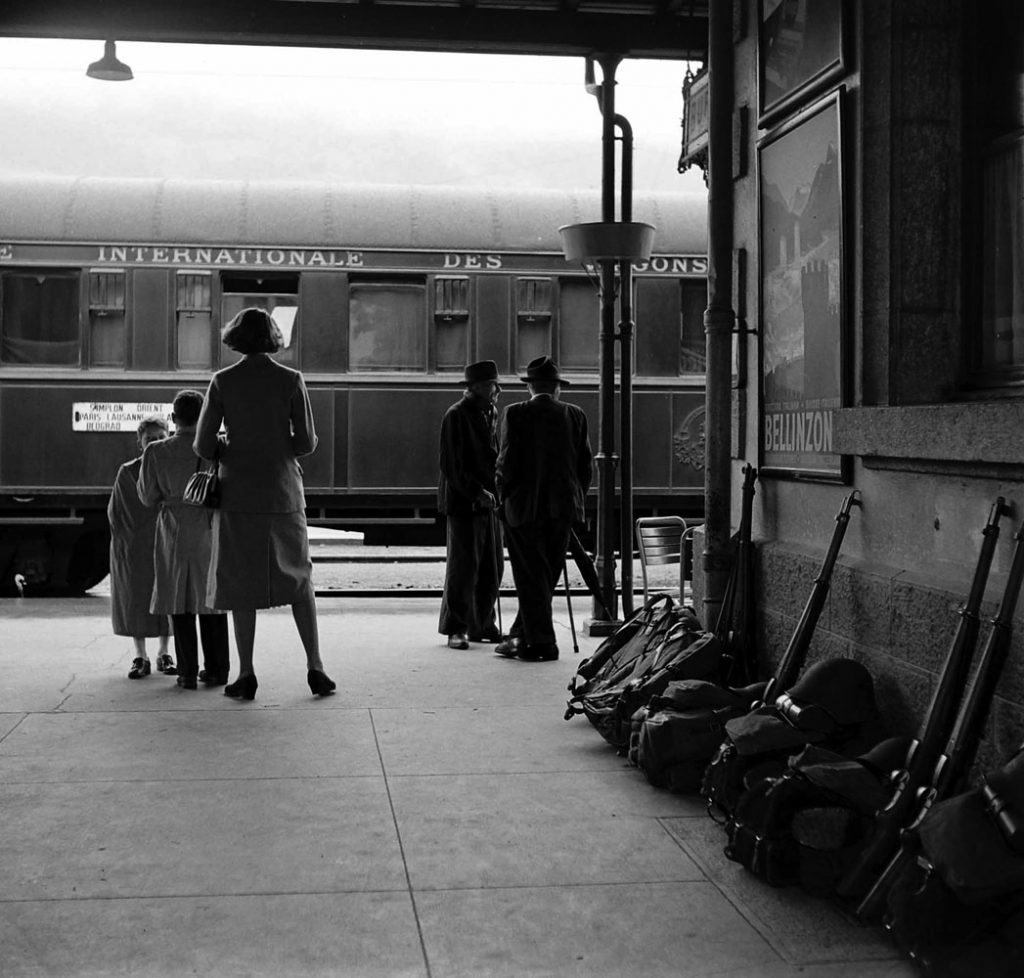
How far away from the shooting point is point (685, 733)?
5289mm

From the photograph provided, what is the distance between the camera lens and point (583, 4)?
9391 millimetres

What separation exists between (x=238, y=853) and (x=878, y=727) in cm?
222

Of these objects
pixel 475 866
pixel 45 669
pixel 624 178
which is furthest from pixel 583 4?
pixel 475 866

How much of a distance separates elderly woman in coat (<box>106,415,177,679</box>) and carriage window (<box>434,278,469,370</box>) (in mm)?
6267

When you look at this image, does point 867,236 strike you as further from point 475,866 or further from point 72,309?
point 72,309

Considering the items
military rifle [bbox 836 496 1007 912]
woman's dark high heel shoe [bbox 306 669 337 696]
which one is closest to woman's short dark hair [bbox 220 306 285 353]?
woman's dark high heel shoe [bbox 306 669 337 696]

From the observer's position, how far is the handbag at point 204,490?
716 centimetres

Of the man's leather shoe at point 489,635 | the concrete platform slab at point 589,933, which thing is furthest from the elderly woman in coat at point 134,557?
the concrete platform slab at point 589,933

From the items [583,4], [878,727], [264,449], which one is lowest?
[878,727]

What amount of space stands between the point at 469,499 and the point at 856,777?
548 cm

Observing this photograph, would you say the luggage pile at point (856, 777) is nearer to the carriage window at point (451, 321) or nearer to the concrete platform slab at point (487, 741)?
the concrete platform slab at point (487, 741)

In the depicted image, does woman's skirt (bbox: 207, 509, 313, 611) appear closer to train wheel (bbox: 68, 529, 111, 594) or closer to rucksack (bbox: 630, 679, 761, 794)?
rucksack (bbox: 630, 679, 761, 794)

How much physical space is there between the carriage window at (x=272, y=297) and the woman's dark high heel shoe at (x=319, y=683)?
22.6 ft

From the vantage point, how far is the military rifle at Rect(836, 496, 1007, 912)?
3.89 metres
